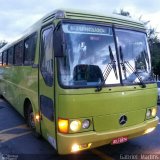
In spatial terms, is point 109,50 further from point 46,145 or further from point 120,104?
point 46,145

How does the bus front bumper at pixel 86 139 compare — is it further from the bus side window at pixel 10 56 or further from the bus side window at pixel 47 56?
the bus side window at pixel 10 56

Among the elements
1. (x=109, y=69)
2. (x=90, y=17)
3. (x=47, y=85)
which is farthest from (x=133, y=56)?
(x=47, y=85)

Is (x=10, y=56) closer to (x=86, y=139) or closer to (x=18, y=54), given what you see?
(x=18, y=54)

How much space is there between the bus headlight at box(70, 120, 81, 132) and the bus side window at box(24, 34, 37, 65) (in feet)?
7.88

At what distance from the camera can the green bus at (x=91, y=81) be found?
198 inches

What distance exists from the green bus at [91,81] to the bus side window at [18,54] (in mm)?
2240

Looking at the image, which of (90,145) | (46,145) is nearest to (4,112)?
(46,145)

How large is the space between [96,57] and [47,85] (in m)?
1.13

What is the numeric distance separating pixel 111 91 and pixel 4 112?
6.88 meters

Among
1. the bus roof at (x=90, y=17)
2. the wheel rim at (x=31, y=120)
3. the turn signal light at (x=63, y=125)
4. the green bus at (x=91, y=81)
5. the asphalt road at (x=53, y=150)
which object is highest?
the bus roof at (x=90, y=17)

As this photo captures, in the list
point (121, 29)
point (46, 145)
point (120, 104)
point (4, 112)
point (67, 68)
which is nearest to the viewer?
point (67, 68)

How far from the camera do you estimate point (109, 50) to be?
18.1 ft

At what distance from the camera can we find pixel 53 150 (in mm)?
6449

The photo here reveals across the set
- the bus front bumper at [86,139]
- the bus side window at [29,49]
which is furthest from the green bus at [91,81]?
the bus side window at [29,49]
